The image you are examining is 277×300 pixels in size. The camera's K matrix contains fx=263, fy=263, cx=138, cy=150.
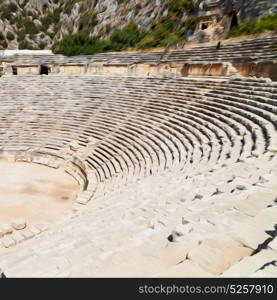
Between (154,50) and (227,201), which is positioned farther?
(154,50)

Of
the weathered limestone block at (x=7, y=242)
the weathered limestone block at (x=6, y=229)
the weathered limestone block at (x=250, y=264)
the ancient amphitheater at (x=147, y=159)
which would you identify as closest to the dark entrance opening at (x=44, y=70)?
the ancient amphitheater at (x=147, y=159)

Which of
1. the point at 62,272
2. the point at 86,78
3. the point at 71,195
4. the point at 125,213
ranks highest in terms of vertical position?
the point at 86,78

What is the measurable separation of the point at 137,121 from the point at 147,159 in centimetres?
406

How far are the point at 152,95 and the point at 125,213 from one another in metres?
11.5

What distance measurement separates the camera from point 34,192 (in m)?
11.2

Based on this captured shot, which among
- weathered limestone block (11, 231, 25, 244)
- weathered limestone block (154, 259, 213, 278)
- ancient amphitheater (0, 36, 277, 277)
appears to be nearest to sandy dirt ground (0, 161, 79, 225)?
ancient amphitheater (0, 36, 277, 277)

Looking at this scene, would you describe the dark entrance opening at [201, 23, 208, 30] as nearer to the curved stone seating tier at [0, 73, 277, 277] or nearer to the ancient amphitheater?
the ancient amphitheater

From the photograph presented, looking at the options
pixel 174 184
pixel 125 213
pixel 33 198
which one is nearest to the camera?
pixel 125 213

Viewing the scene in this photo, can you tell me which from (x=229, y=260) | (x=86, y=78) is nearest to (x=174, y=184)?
(x=229, y=260)

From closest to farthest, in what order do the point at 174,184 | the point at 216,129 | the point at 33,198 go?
the point at 174,184 → the point at 216,129 → the point at 33,198

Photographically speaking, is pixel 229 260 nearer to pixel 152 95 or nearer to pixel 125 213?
pixel 125 213

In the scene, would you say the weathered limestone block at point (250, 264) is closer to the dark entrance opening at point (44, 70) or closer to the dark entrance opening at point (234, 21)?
the dark entrance opening at point (234, 21)

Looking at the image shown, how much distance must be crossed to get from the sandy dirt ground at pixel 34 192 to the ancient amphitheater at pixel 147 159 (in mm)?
106
